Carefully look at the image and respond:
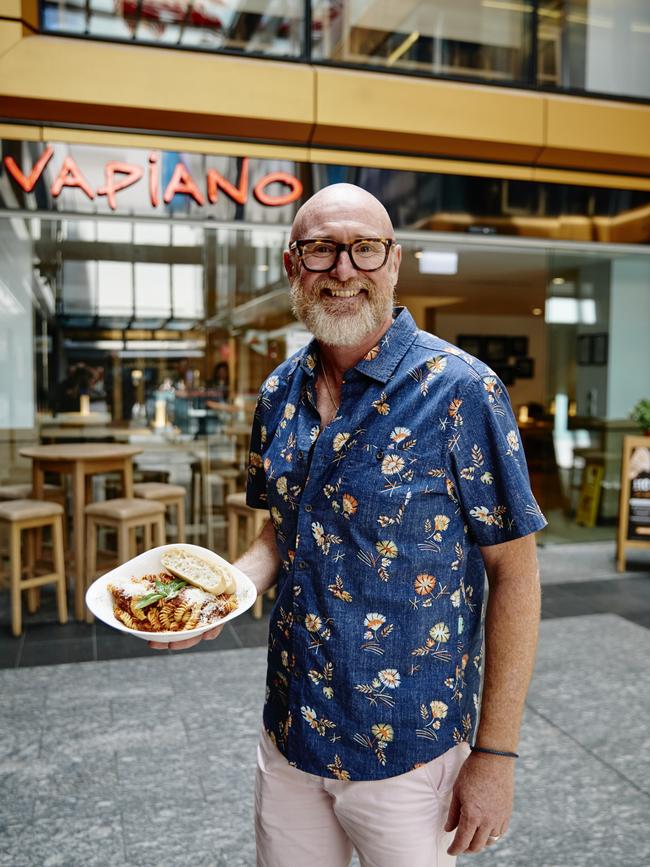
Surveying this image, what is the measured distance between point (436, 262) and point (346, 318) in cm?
700

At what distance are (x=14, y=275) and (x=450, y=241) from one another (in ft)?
13.2

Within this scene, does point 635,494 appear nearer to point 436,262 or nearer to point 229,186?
point 436,262

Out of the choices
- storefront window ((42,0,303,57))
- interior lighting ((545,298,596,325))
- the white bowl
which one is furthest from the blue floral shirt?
interior lighting ((545,298,596,325))

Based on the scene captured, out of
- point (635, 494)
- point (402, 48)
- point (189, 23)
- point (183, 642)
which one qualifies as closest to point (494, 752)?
point (183, 642)

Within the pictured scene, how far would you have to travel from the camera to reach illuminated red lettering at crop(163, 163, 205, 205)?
6.86 metres

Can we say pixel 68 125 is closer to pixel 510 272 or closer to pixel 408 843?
pixel 510 272

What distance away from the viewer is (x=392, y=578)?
153 cm

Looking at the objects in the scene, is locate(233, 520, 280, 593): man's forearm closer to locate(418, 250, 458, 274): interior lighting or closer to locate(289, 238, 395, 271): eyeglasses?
locate(289, 238, 395, 271): eyeglasses

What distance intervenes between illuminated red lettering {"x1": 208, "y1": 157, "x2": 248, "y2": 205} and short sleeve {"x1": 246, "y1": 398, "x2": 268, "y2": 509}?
548 centimetres

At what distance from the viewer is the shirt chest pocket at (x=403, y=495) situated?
1.53 meters

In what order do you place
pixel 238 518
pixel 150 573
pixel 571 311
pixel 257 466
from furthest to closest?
pixel 571 311 → pixel 238 518 → pixel 257 466 → pixel 150 573

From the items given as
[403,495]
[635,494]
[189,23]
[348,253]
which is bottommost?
[635,494]

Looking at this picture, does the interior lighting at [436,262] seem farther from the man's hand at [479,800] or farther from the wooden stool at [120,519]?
the man's hand at [479,800]

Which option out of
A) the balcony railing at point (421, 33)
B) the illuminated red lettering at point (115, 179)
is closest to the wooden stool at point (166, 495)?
the illuminated red lettering at point (115, 179)
